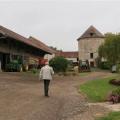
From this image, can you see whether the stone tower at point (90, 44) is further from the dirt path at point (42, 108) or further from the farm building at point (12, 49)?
the dirt path at point (42, 108)

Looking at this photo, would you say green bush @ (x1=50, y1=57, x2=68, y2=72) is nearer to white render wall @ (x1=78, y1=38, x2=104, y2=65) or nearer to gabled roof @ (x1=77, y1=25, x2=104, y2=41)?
white render wall @ (x1=78, y1=38, x2=104, y2=65)

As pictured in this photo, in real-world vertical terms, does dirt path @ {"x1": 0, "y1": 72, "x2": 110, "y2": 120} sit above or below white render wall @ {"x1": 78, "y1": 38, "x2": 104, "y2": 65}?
below

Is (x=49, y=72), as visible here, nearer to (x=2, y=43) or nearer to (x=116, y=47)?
(x=2, y=43)

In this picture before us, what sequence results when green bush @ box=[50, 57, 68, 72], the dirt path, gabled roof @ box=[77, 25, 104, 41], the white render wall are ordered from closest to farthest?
the dirt path < green bush @ box=[50, 57, 68, 72] < the white render wall < gabled roof @ box=[77, 25, 104, 41]

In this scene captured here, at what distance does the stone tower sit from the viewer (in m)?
106

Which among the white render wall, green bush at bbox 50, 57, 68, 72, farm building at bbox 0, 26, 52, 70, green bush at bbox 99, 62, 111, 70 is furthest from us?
the white render wall

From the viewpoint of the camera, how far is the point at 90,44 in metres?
106

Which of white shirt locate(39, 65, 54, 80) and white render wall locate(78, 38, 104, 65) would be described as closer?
white shirt locate(39, 65, 54, 80)

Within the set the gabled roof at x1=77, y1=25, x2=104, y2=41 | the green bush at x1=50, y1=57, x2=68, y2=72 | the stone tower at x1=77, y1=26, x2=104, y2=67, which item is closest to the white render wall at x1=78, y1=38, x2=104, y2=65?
the stone tower at x1=77, y1=26, x2=104, y2=67

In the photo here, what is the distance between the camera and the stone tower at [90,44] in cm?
10575

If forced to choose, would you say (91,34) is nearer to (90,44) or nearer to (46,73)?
(90,44)

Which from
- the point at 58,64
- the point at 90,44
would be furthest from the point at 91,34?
the point at 58,64

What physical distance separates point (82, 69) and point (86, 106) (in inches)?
1711

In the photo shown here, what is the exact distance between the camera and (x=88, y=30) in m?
110
